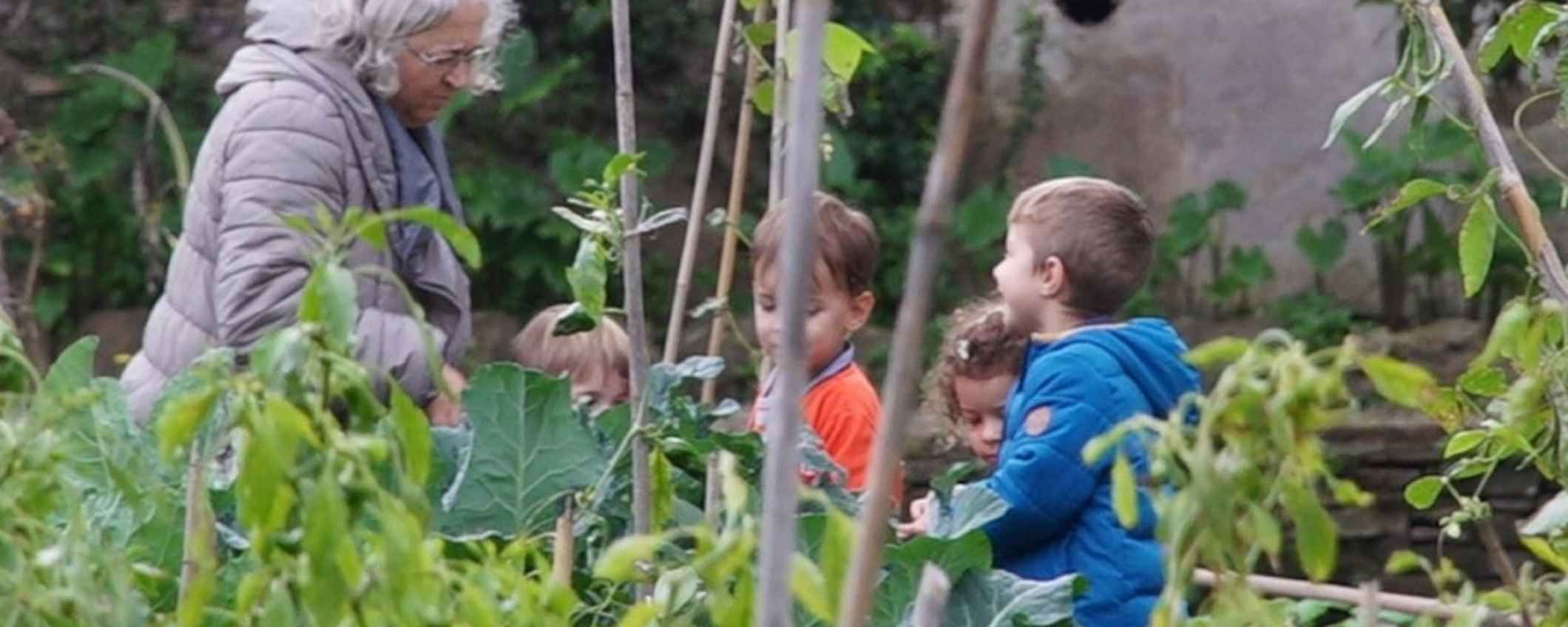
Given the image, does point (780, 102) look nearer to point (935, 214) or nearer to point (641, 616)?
point (641, 616)

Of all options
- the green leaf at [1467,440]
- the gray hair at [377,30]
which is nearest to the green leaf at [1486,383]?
the green leaf at [1467,440]

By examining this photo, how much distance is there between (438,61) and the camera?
3523mm

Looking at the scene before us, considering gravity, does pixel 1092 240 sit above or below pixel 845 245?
above

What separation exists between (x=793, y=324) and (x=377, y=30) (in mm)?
2397

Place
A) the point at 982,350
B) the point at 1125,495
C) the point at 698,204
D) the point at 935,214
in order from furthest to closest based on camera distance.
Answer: the point at 982,350 < the point at 698,204 < the point at 1125,495 < the point at 935,214

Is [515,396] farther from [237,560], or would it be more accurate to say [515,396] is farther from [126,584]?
[126,584]

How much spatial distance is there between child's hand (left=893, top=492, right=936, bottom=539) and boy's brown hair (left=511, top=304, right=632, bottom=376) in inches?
36.0

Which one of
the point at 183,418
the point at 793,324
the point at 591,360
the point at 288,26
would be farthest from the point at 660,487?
the point at 591,360

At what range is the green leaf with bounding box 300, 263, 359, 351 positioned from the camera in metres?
1.43

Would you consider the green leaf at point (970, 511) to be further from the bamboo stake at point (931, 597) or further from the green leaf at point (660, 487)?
the bamboo stake at point (931, 597)

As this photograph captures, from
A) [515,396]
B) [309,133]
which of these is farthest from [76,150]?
[515,396]

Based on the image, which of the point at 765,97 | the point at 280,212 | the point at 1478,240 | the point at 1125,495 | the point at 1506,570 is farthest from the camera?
the point at 280,212

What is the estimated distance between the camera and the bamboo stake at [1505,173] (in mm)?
2012

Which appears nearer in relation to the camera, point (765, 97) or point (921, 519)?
point (921, 519)
